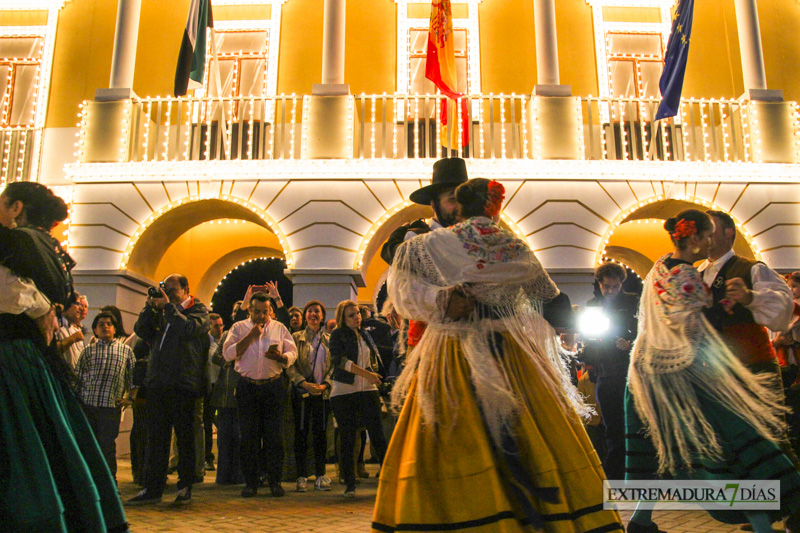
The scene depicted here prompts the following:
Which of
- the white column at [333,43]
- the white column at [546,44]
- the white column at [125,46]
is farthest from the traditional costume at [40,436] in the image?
the white column at [546,44]

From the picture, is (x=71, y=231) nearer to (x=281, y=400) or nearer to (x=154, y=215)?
(x=154, y=215)

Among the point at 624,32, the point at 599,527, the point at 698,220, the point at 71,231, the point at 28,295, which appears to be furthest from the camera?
the point at 624,32

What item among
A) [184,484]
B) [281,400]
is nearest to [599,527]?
[184,484]

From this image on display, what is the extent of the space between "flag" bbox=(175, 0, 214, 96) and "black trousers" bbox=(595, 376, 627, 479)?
26.6 feet

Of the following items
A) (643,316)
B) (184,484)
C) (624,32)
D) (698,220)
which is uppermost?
(624,32)

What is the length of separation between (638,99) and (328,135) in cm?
517

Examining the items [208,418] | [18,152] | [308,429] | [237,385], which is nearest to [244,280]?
[18,152]

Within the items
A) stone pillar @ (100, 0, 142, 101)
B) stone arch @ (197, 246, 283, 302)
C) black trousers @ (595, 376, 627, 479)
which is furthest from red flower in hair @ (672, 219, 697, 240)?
stone arch @ (197, 246, 283, 302)

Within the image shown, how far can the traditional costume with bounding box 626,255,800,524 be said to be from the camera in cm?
334

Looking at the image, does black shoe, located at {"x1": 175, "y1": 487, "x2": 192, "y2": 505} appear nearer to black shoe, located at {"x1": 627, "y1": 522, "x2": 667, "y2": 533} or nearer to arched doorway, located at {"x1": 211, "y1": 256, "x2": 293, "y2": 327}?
black shoe, located at {"x1": 627, "y1": 522, "x2": 667, "y2": 533}

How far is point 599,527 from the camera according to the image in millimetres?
2391

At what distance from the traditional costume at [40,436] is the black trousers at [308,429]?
12.9ft

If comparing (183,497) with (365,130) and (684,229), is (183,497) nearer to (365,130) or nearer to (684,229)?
(684,229)

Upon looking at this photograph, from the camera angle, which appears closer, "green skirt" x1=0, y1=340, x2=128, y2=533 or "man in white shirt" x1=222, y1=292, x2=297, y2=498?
"green skirt" x1=0, y1=340, x2=128, y2=533
